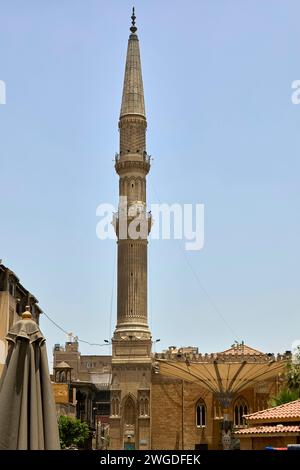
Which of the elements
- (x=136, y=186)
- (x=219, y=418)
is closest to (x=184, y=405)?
(x=219, y=418)

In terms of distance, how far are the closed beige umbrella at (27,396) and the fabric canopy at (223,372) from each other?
165 feet

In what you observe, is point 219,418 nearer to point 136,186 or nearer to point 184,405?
point 184,405

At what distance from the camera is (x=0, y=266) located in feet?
110

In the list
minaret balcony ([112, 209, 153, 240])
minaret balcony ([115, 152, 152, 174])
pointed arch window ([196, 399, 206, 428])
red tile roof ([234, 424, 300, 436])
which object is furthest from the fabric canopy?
red tile roof ([234, 424, 300, 436])

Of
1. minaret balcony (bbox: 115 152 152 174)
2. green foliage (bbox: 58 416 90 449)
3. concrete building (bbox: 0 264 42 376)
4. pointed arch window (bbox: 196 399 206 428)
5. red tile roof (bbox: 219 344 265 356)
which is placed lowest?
green foliage (bbox: 58 416 90 449)

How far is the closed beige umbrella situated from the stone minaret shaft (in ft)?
177

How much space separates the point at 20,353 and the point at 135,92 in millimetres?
60177

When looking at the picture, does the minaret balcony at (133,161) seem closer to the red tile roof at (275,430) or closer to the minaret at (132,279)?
the minaret at (132,279)

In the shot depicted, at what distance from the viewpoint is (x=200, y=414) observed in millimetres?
63781

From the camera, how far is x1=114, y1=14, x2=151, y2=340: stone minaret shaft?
64.3 m

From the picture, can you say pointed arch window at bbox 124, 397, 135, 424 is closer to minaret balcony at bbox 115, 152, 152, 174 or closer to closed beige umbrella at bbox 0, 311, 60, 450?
minaret balcony at bbox 115, 152, 152, 174

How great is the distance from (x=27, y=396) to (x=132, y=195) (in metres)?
57.1

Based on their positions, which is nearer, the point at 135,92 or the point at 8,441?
the point at 8,441
